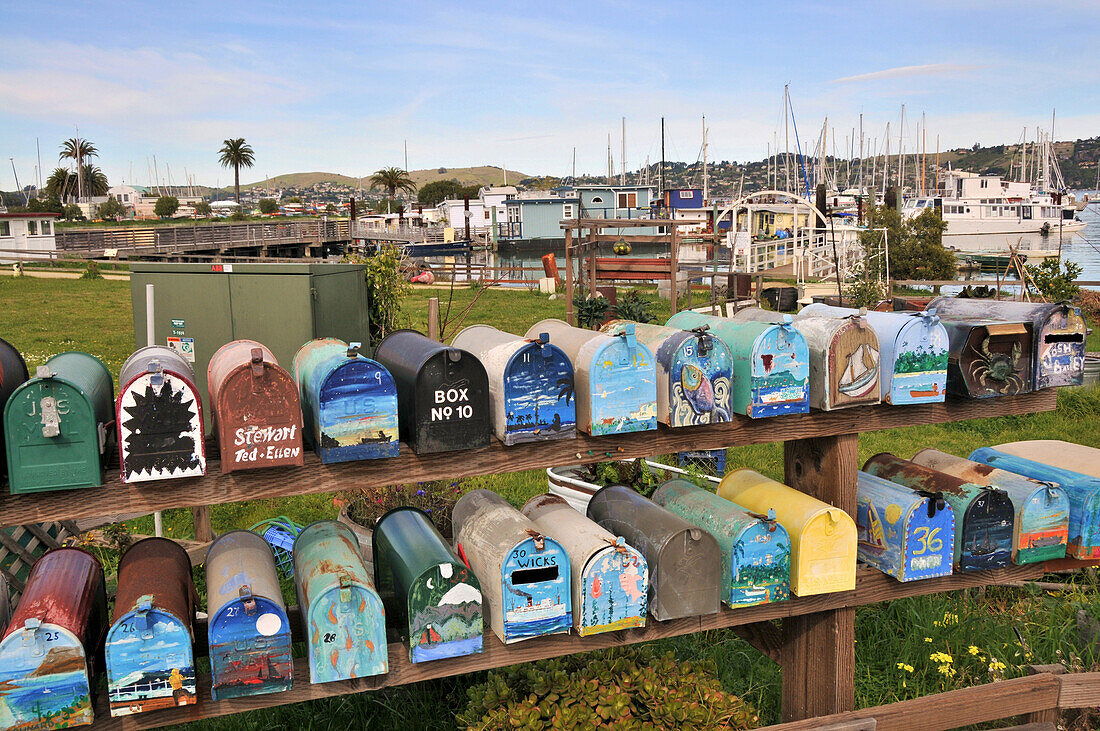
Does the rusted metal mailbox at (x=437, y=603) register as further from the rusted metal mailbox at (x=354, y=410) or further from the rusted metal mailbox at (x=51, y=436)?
the rusted metal mailbox at (x=51, y=436)

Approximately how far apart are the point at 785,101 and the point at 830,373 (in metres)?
48.2

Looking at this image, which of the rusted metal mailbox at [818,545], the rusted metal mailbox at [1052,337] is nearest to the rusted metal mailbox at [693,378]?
the rusted metal mailbox at [818,545]

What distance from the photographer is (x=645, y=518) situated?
8.38ft

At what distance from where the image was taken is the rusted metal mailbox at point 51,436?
1.86 m

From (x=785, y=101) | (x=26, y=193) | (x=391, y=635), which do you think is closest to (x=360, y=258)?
(x=391, y=635)

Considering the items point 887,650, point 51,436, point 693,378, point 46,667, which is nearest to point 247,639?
point 46,667

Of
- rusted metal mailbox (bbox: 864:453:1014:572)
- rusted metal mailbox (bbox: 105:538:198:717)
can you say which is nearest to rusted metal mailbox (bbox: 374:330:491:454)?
rusted metal mailbox (bbox: 105:538:198:717)

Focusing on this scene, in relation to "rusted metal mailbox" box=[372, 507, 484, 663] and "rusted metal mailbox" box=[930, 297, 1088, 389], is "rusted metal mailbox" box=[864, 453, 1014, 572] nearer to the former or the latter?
"rusted metal mailbox" box=[930, 297, 1088, 389]

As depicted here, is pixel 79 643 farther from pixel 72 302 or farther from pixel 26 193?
pixel 26 193

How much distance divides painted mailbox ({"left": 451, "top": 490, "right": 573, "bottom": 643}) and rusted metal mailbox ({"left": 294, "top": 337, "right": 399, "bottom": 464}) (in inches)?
16.5

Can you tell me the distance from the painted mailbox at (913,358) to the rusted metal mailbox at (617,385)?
0.76 meters

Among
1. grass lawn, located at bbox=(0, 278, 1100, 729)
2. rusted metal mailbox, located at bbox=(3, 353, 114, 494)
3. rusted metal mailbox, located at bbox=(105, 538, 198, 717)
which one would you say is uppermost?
rusted metal mailbox, located at bbox=(3, 353, 114, 494)

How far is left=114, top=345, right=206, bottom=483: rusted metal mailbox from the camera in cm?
193

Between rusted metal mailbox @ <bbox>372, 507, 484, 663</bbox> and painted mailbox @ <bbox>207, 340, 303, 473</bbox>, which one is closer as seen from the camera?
painted mailbox @ <bbox>207, 340, 303, 473</bbox>
